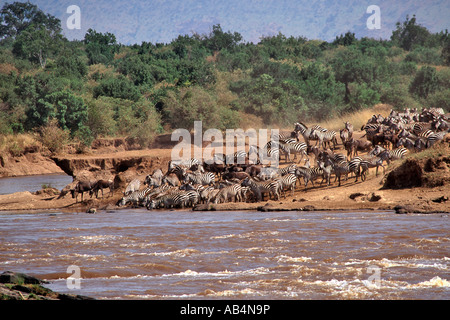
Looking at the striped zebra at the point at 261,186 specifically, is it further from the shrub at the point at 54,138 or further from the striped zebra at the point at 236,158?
the shrub at the point at 54,138

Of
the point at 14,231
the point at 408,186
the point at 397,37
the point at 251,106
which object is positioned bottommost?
the point at 14,231

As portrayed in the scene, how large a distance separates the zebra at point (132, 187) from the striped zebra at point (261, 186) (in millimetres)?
4284

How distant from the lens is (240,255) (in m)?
11.3

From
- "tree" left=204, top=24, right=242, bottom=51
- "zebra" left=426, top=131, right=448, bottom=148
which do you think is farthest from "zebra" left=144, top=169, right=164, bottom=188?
"tree" left=204, top=24, right=242, bottom=51

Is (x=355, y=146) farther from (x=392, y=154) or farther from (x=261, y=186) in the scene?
(x=261, y=186)

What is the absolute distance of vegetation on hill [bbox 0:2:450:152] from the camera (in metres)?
33.7

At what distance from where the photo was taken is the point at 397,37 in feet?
233

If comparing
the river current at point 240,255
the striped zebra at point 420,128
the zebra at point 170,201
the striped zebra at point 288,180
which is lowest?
the river current at point 240,255

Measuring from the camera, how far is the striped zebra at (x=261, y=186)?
17672 millimetres

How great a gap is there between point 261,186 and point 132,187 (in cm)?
491

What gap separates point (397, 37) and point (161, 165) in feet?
182

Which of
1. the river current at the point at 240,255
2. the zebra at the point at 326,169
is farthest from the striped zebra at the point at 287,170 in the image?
the river current at the point at 240,255

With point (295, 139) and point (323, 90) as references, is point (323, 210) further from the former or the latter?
point (323, 90)
